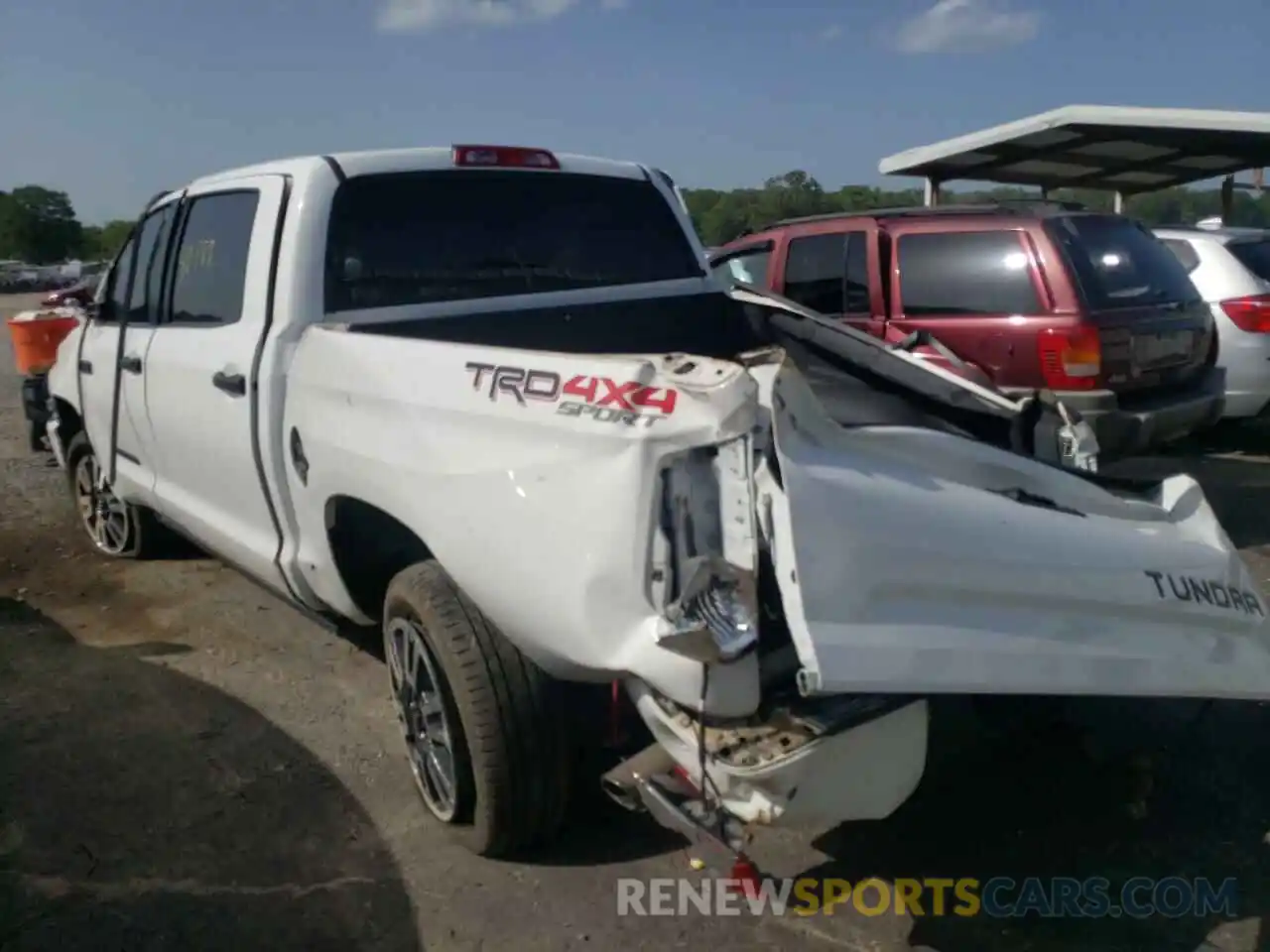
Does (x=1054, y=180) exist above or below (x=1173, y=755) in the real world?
above

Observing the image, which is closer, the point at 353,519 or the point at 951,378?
the point at 353,519

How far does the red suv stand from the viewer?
20.4 ft

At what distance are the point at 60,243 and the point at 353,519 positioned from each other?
76253 millimetres

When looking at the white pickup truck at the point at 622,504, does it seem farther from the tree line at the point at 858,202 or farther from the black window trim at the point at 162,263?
the tree line at the point at 858,202

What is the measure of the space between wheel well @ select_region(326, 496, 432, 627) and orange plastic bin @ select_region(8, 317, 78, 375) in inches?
229

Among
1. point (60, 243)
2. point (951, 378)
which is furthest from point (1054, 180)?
point (60, 243)

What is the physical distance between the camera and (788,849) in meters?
3.34

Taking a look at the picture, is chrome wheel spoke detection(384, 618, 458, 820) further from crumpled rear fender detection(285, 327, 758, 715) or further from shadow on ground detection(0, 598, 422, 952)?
crumpled rear fender detection(285, 327, 758, 715)

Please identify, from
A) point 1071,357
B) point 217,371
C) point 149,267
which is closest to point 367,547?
point 217,371

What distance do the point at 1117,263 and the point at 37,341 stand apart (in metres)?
7.38

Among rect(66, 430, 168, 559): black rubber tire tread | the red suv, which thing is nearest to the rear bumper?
the red suv

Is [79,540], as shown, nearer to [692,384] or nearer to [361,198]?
[361,198]

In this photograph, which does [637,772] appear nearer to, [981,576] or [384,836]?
[981,576]

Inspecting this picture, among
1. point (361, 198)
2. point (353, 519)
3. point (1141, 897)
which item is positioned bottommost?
point (1141, 897)
